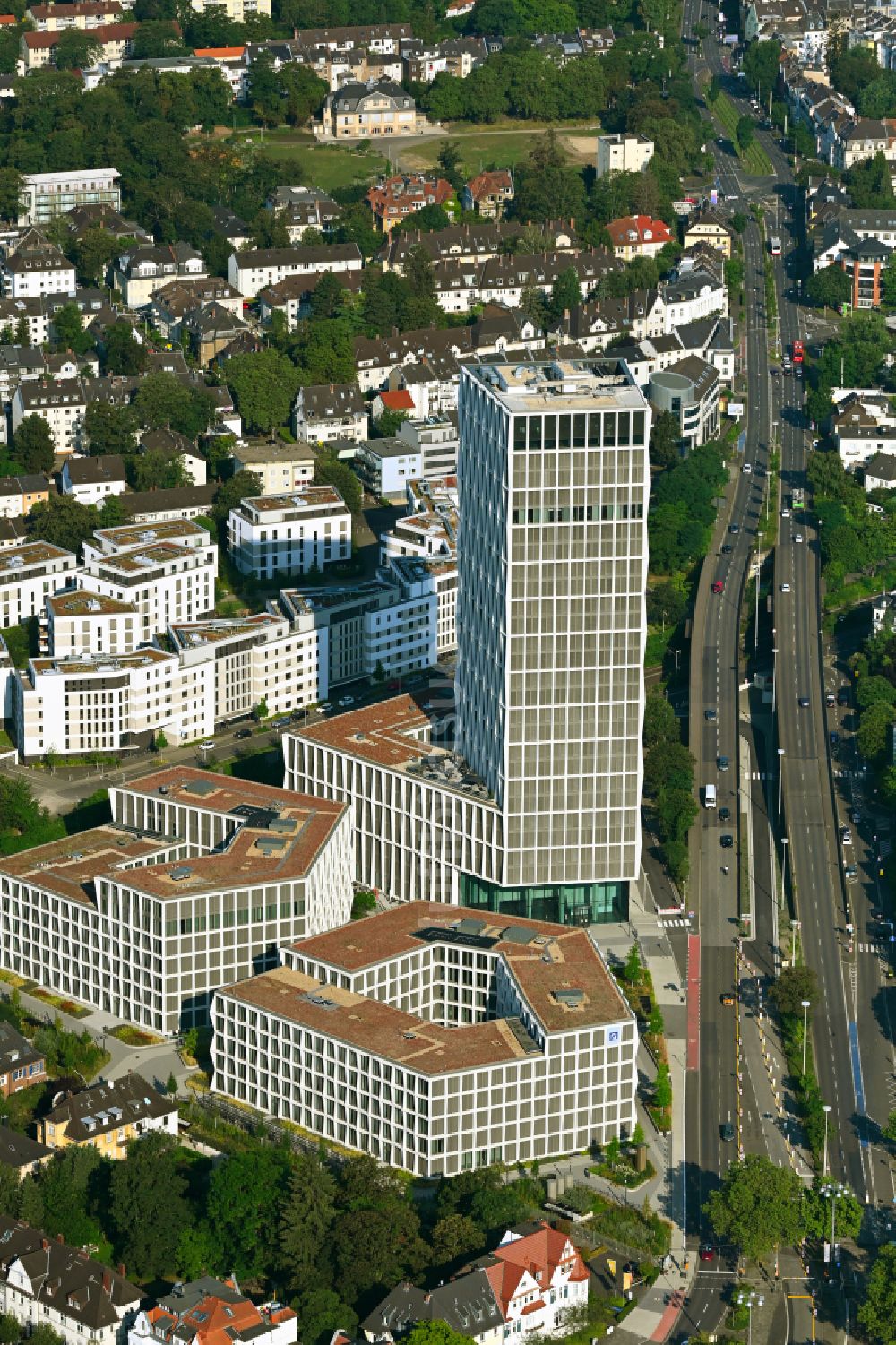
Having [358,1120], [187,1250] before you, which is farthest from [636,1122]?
[187,1250]

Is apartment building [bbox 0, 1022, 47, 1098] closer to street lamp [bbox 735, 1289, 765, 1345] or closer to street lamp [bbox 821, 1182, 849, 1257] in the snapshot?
street lamp [bbox 735, 1289, 765, 1345]

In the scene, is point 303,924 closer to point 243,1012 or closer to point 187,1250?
point 243,1012

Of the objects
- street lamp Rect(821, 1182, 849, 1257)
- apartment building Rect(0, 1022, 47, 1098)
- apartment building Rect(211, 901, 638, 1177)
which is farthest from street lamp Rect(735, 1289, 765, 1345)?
apartment building Rect(0, 1022, 47, 1098)

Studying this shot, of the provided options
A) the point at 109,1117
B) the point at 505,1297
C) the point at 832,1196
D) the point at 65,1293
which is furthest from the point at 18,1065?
the point at 832,1196

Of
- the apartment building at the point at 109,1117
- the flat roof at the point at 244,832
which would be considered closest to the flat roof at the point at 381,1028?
the apartment building at the point at 109,1117

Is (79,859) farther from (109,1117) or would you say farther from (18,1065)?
(109,1117)

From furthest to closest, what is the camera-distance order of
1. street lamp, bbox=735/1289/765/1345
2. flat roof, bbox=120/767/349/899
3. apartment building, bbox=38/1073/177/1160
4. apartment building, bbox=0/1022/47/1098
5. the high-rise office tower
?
flat roof, bbox=120/767/349/899 → the high-rise office tower → apartment building, bbox=0/1022/47/1098 → apartment building, bbox=38/1073/177/1160 → street lamp, bbox=735/1289/765/1345

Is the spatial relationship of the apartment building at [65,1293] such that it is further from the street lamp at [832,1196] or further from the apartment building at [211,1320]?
the street lamp at [832,1196]
